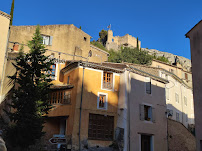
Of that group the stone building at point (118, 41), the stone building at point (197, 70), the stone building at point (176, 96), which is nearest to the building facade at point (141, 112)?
the stone building at point (176, 96)

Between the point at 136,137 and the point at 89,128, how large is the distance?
4.86 m

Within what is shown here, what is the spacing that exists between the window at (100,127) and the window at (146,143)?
349 centimetres

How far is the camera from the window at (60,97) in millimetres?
26016

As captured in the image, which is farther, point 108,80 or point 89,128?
point 108,80

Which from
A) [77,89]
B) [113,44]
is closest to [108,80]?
[77,89]

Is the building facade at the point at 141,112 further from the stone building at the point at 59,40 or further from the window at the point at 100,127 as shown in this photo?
the stone building at the point at 59,40

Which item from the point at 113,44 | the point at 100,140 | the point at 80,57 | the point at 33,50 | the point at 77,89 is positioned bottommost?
the point at 100,140

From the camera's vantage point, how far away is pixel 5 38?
22.1 metres

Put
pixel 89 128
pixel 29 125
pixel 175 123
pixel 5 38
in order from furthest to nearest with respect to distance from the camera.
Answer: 1. pixel 175 123
2. pixel 89 128
3. pixel 5 38
4. pixel 29 125

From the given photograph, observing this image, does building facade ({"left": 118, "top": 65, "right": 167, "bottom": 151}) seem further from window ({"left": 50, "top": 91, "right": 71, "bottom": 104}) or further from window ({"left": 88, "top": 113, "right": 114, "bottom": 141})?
window ({"left": 50, "top": 91, "right": 71, "bottom": 104})

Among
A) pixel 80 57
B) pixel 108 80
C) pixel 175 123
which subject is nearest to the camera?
pixel 108 80

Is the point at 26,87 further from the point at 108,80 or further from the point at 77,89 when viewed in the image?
the point at 108,80

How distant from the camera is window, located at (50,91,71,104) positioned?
85.4 ft

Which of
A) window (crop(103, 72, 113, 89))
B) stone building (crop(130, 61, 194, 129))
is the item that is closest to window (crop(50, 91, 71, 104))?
window (crop(103, 72, 113, 89))
